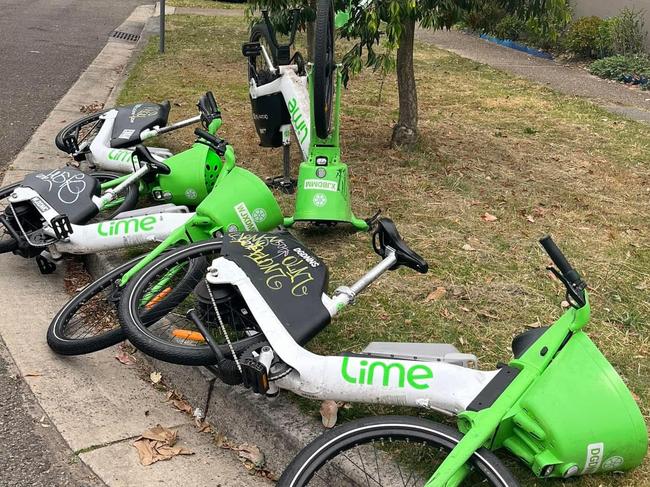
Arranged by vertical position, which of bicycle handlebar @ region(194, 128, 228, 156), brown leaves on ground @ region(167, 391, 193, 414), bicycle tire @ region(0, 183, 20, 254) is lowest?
brown leaves on ground @ region(167, 391, 193, 414)

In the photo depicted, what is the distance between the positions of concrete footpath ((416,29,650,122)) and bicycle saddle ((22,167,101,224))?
6.61 meters

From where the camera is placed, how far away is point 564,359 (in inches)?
97.5

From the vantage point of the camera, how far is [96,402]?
320cm

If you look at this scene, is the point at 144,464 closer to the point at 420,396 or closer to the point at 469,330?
the point at 420,396

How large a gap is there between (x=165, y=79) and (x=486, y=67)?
17.0 feet

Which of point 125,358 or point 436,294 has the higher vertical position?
point 436,294

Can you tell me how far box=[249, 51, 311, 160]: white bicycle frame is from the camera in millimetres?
5000

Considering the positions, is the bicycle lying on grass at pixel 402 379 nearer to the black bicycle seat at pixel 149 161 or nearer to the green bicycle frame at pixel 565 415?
the green bicycle frame at pixel 565 415

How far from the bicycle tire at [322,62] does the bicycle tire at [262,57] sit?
96 cm

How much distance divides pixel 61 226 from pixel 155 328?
3.04 feet

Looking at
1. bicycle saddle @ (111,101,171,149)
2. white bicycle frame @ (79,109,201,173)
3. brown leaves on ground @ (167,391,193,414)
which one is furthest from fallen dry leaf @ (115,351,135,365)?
bicycle saddle @ (111,101,171,149)

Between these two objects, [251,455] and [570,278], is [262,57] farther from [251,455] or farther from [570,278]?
[570,278]

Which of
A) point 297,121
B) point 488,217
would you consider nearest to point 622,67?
point 488,217

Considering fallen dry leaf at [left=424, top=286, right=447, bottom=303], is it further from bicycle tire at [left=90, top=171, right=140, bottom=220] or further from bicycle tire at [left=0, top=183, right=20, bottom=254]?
bicycle tire at [left=0, top=183, right=20, bottom=254]
